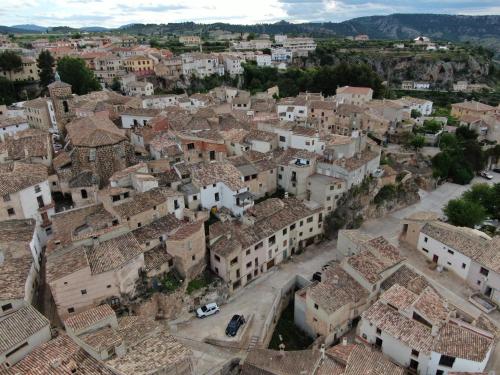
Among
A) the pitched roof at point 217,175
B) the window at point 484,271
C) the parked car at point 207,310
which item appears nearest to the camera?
the parked car at point 207,310

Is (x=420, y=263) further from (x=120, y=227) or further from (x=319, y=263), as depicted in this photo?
(x=120, y=227)

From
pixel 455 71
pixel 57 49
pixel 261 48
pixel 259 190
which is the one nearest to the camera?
pixel 259 190

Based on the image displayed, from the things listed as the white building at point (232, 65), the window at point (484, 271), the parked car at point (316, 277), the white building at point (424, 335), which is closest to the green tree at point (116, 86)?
the white building at point (232, 65)

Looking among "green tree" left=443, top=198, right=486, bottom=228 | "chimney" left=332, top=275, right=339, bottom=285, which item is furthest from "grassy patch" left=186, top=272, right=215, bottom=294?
"green tree" left=443, top=198, right=486, bottom=228

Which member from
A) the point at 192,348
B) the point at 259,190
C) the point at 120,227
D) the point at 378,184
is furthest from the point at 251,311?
the point at 378,184

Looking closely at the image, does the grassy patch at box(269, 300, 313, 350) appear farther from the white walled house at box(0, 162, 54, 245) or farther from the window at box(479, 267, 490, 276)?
the white walled house at box(0, 162, 54, 245)

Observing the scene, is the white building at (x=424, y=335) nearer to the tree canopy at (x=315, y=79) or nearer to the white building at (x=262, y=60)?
the tree canopy at (x=315, y=79)
